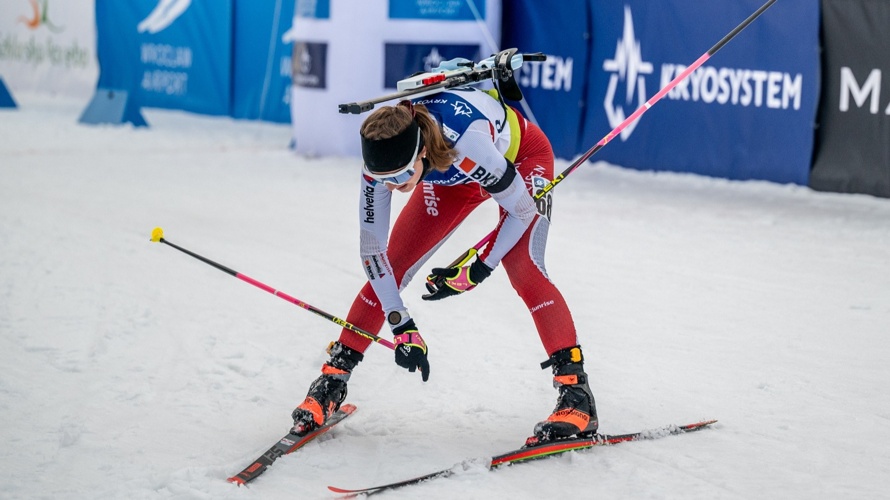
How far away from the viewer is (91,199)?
9180mm

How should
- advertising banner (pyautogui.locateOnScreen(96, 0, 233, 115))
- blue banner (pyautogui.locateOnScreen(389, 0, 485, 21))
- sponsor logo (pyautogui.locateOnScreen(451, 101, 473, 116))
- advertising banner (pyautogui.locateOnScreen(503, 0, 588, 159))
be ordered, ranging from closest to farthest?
sponsor logo (pyautogui.locateOnScreen(451, 101, 473, 116))
advertising banner (pyautogui.locateOnScreen(503, 0, 588, 159))
blue banner (pyautogui.locateOnScreen(389, 0, 485, 21))
advertising banner (pyautogui.locateOnScreen(96, 0, 233, 115))

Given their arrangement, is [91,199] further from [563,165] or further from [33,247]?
[563,165]

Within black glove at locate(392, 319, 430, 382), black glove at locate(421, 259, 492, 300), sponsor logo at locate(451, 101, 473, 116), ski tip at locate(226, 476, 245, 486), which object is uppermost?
sponsor logo at locate(451, 101, 473, 116)

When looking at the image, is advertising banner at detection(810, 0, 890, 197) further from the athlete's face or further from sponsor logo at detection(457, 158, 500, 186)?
the athlete's face

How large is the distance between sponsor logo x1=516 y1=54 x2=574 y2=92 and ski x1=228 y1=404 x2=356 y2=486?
7.71m

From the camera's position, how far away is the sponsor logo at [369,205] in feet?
12.4

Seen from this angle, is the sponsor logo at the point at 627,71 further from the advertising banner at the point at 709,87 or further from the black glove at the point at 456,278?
the black glove at the point at 456,278

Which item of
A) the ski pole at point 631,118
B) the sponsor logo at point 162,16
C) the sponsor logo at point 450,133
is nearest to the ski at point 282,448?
the ski pole at point 631,118

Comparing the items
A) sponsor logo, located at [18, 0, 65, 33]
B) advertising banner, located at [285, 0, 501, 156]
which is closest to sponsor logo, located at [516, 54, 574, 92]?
advertising banner, located at [285, 0, 501, 156]

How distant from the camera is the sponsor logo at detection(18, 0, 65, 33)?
19.7 metres

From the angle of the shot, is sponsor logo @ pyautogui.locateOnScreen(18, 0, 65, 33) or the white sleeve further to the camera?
sponsor logo @ pyautogui.locateOnScreen(18, 0, 65, 33)

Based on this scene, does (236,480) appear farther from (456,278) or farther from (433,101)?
(433,101)

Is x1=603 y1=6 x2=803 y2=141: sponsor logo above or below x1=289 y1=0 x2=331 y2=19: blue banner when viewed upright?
below

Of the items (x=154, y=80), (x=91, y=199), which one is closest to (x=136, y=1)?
(x=154, y=80)
